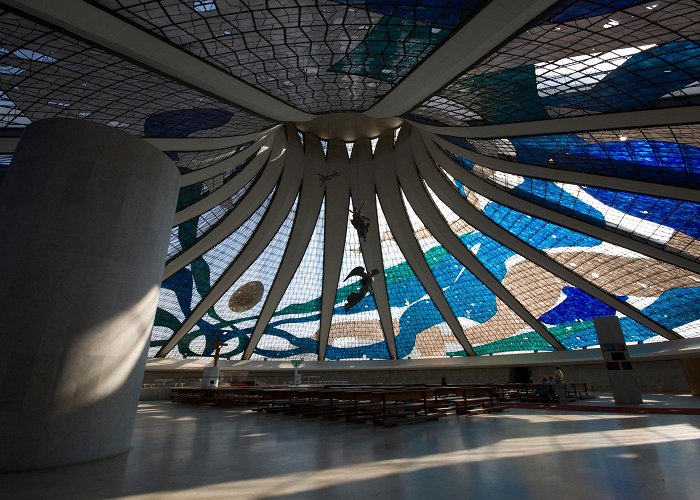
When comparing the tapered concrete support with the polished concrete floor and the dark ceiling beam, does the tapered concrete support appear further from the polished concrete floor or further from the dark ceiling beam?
the dark ceiling beam

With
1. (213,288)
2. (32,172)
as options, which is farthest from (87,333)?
(213,288)

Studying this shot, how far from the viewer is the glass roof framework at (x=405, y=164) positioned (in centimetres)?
1047

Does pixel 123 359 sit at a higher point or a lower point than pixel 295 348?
lower

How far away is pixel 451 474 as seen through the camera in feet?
16.1

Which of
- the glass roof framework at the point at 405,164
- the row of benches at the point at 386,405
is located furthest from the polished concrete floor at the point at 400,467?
the glass roof framework at the point at 405,164

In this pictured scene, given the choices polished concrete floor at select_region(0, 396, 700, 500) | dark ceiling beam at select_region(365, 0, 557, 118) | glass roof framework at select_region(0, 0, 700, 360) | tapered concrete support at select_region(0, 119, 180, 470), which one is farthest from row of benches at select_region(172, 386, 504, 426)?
glass roof framework at select_region(0, 0, 700, 360)

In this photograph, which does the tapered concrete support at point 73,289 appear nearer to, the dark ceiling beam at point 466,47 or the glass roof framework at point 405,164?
the glass roof framework at point 405,164

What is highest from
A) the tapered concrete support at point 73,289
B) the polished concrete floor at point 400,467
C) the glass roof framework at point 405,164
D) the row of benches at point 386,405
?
the glass roof framework at point 405,164

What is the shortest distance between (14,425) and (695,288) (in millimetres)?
26159

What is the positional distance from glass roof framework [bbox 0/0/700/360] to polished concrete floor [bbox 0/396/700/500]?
9.52 metres

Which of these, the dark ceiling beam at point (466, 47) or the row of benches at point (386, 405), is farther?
the row of benches at point (386, 405)

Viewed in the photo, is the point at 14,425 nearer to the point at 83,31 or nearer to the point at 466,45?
the point at 83,31

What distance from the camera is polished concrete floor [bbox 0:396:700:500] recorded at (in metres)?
4.25

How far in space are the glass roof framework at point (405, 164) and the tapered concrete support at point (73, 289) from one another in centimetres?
441
